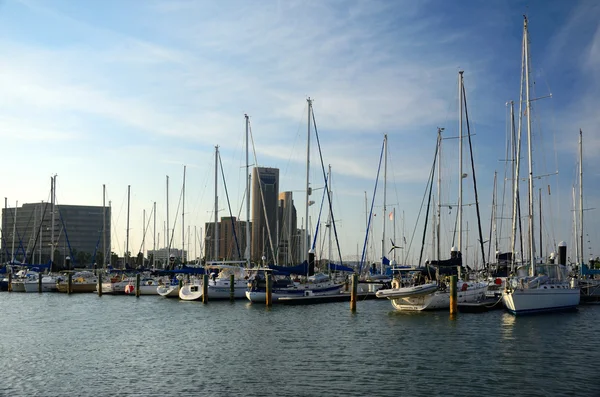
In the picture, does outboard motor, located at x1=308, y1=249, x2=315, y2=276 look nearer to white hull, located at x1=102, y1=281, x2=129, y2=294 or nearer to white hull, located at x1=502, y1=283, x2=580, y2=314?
white hull, located at x1=502, y1=283, x2=580, y2=314

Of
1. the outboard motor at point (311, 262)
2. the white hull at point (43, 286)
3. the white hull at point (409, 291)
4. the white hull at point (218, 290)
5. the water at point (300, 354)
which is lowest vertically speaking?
the white hull at point (43, 286)

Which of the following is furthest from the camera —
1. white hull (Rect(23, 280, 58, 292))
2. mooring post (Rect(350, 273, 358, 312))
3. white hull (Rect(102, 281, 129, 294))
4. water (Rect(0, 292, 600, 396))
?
white hull (Rect(23, 280, 58, 292))

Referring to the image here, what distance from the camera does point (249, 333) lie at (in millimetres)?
39344

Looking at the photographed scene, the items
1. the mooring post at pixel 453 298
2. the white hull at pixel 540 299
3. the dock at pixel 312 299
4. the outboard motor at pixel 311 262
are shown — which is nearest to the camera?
the mooring post at pixel 453 298

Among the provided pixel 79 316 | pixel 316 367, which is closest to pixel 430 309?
pixel 316 367

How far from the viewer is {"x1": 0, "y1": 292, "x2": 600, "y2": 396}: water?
23.8 metres

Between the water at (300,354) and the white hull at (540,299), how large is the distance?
1126mm

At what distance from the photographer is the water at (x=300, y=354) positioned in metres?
23.8

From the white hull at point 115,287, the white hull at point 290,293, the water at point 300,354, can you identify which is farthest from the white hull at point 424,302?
the white hull at point 115,287

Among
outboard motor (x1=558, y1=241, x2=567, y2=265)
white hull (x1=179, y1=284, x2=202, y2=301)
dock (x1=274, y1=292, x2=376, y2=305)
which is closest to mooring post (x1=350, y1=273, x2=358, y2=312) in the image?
dock (x1=274, y1=292, x2=376, y2=305)

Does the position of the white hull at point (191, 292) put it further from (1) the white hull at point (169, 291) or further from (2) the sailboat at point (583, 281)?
(2) the sailboat at point (583, 281)

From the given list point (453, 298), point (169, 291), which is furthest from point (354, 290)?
point (169, 291)

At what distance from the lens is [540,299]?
1873 inches

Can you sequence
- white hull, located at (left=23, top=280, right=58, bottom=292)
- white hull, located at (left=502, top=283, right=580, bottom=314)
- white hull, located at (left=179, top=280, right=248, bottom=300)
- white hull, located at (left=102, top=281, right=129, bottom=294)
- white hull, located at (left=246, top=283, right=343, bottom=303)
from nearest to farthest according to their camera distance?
white hull, located at (left=502, top=283, right=580, bottom=314) → white hull, located at (left=246, top=283, right=343, bottom=303) → white hull, located at (left=179, top=280, right=248, bottom=300) → white hull, located at (left=102, top=281, right=129, bottom=294) → white hull, located at (left=23, top=280, right=58, bottom=292)
